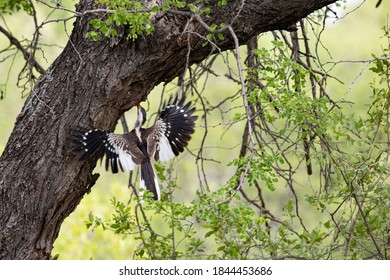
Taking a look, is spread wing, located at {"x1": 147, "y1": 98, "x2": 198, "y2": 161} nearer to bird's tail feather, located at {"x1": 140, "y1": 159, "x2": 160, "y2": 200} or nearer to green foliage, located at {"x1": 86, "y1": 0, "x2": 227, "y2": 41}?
bird's tail feather, located at {"x1": 140, "y1": 159, "x2": 160, "y2": 200}

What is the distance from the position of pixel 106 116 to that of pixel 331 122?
0.87 metres

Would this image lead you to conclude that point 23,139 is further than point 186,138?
No

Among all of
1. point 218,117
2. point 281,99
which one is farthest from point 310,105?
point 218,117

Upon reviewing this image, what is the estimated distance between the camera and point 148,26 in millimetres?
2371

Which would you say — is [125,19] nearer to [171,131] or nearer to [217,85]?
[171,131]

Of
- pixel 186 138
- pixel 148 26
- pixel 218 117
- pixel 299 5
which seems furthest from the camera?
pixel 218 117

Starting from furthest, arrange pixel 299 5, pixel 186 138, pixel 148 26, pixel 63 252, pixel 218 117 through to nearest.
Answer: pixel 218 117 < pixel 63 252 < pixel 186 138 < pixel 299 5 < pixel 148 26

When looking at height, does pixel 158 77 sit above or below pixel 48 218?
above

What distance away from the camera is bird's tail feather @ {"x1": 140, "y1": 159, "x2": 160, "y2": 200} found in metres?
2.91

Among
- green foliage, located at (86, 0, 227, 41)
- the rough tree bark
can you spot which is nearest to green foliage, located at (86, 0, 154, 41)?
green foliage, located at (86, 0, 227, 41)

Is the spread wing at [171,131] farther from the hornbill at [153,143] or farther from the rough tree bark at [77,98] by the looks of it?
the rough tree bark at [77,98]

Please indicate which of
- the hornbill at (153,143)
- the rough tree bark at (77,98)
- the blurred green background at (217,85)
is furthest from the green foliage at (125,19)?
the blurred green background at (217,85)

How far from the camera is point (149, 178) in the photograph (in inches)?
116

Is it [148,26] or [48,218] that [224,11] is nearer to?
[148,26]
